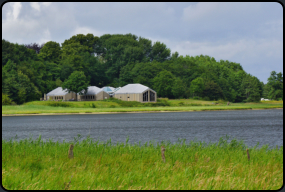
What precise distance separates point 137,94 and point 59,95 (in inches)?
967

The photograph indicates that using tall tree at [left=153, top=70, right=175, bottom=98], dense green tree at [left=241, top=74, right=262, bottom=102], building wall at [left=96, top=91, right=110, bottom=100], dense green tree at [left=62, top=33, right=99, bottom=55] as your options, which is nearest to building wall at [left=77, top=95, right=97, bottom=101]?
building wall at [left=96, top=91, right=110, bottom=100]

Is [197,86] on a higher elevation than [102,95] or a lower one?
higher

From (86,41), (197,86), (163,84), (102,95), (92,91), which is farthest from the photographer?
(86,41)

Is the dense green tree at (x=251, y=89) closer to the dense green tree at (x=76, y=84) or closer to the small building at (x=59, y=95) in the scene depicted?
the dense green tree at (x=76, y=84)

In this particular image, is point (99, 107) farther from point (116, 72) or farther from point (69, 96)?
point (116, 72)

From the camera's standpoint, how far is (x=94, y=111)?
3073 inches

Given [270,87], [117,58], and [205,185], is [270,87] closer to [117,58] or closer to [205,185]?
[117,58]

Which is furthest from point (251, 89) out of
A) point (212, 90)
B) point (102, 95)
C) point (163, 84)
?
point (102, 95)

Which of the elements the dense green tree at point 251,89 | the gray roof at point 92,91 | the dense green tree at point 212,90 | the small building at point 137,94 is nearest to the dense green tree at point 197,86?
the dense green tree at point 212,90

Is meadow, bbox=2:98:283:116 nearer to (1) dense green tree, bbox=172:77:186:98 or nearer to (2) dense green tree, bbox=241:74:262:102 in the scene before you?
(1) dense green tree, bbox=172:77:186:98

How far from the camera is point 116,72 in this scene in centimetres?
12838

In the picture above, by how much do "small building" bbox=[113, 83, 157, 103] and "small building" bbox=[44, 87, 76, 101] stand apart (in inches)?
569

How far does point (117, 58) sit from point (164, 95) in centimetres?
3161

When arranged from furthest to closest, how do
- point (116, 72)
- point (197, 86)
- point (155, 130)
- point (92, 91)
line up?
point (116, 72)
point (197, 86)
point (92, 91)
point (155, 130)
